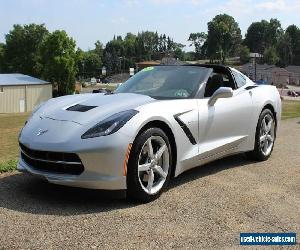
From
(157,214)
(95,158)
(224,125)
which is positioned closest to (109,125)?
(95,158)

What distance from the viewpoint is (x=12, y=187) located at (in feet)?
15.8

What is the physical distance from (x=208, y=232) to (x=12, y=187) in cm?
222

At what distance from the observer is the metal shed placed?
59.8m

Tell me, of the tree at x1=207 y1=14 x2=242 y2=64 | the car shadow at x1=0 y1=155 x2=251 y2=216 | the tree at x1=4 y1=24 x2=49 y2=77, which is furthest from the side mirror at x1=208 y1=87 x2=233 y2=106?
the tree at x1=207 y1=14 x2=242 y2=64

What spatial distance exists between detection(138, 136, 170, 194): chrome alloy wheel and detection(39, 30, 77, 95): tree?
A: 6536 cm

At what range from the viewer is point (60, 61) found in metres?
68.4

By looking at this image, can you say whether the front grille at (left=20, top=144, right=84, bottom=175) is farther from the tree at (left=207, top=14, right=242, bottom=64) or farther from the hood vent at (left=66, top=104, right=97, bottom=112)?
the tree at (left=207, top=14, right=242, bottom=64)

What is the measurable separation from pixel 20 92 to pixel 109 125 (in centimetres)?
5973

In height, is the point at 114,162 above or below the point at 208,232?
above

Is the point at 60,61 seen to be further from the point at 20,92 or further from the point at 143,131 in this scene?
the point at 143,131

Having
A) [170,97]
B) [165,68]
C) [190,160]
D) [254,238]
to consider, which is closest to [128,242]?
[254,238]

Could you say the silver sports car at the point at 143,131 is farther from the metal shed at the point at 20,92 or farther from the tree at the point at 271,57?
the tree at the point at 271,57

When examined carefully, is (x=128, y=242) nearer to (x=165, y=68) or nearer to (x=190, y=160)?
(x=190, y=160)

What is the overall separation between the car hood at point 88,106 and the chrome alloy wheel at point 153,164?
0.42 metres
